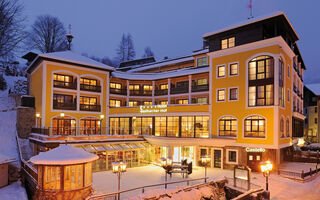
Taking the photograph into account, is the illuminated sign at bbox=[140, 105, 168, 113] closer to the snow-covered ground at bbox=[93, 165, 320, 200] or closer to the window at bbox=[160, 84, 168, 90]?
the snow-covered ground at bbox=[93, 165, 320, 200]

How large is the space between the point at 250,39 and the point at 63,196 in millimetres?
23513

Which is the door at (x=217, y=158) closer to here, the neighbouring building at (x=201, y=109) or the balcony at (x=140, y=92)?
the neighbouring building at (x=201, y=109)

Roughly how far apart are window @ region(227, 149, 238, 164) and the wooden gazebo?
16.6 meters

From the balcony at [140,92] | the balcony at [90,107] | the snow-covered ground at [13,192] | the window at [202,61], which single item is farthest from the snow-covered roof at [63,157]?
the window at [202,61]

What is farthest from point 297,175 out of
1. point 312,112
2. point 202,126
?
point 312,112

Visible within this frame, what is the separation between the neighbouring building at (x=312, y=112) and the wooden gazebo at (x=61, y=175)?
2133 inches

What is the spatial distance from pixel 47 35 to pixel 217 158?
40679 millimetres

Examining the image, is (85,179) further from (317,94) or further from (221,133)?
(317,94)

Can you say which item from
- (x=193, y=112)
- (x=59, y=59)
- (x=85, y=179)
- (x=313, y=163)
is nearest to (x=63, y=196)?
(x=85, y=179)

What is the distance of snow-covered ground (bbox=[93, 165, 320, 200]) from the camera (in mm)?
18039

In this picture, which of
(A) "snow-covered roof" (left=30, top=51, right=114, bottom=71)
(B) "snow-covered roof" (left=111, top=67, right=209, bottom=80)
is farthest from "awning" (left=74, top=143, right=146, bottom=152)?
(B) "snow-covered roof" (left=111, top=67, right=209, bottom=80)

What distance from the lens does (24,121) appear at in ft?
96.0

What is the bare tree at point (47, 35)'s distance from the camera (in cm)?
4687

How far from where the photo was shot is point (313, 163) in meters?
30.9
